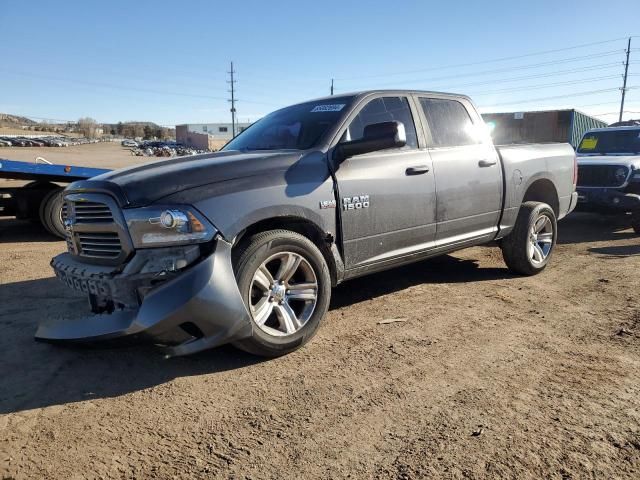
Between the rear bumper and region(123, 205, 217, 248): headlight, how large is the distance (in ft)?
25.6

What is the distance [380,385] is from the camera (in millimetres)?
3043

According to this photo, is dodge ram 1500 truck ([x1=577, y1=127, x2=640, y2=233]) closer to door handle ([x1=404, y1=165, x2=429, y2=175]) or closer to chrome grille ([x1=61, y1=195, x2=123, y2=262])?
door handle ([x1=404, y1=165, x2=429, y2=175])

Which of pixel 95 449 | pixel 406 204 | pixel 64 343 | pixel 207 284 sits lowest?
pixel 95 449

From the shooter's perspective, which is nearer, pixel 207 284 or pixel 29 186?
pixel 207 284

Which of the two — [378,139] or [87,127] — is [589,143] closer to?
[378,139]

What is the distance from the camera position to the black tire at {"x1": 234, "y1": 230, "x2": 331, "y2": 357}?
319 cm

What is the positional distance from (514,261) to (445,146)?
174cm

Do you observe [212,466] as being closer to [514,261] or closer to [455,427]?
[455,427]

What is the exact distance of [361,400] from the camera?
2863 mm

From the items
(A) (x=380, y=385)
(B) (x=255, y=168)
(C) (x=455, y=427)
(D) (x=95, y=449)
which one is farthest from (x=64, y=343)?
(C) (x=455, y=427)

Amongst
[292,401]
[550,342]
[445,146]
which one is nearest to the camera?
[292,401]

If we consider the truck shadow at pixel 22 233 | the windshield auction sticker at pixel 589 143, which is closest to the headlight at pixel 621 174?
the windshield auction sticker at pixel 589 143

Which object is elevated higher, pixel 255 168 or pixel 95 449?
pixel 255 168

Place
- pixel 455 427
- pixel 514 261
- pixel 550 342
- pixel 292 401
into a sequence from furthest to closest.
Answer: pixel 514 261 < pixel 550 342 < pixel 292 401 < pixel 455 427
